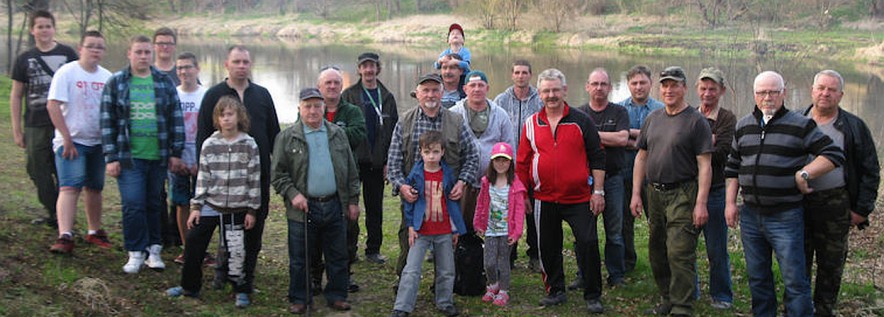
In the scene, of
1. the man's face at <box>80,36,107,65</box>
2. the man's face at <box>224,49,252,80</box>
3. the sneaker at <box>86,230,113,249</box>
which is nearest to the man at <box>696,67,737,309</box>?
the man's face at <box>224,49,252,80</box>

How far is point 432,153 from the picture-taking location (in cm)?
556

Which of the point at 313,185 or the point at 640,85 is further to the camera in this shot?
the point at 640,85

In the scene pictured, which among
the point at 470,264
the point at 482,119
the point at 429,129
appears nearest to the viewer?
the point at 429,129

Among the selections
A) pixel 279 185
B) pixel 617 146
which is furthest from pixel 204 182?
pixel 617 146

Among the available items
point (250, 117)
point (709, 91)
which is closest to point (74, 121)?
point (250, 117)

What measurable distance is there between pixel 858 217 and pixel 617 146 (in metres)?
1.78

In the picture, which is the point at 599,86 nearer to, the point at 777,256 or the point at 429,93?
the point at 429,93

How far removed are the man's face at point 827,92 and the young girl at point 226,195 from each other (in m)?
3.91

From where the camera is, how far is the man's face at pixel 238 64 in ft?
18.4

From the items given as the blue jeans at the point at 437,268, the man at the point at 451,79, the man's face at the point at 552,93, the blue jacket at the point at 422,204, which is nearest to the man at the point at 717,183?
the man's face at the point at 552,93

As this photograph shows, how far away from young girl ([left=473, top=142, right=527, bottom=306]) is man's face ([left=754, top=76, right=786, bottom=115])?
176cm

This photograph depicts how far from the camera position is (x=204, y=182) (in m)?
5.32

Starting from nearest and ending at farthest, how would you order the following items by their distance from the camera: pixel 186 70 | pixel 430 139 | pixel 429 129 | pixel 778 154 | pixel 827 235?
pixel 778 154, pixel 827 235, pixel 430 139, pixel 429 129, pixel 186 70

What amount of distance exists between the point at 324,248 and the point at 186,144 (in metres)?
1.50
